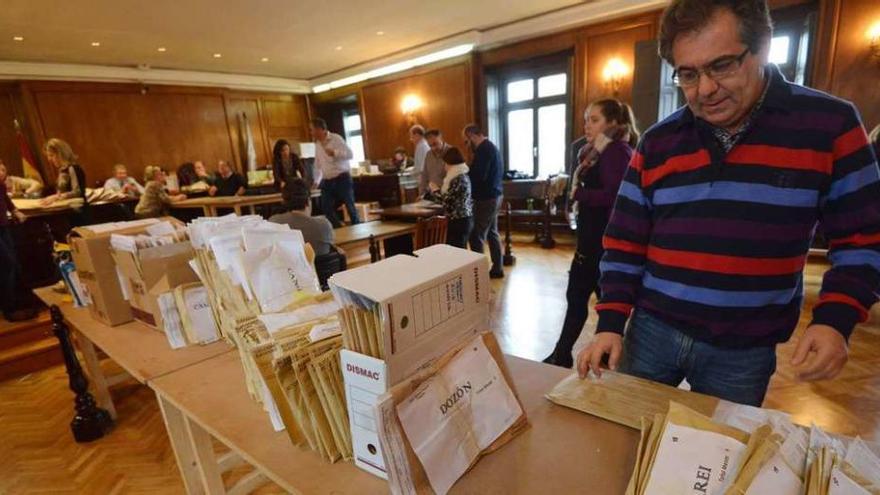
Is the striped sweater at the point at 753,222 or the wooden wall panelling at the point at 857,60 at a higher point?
the wooden wall panelling at the point at 857,60

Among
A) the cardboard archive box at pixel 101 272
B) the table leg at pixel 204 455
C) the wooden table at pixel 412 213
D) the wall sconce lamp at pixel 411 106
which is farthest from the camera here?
the wall sconce lamp at pixel 411 106

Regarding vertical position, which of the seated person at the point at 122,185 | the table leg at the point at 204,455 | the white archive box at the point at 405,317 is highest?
the seated person at the point at 122,185

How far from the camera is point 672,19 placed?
2.86 ft

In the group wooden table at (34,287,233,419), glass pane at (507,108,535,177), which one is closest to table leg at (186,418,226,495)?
wooden table at (34,287,233,419)

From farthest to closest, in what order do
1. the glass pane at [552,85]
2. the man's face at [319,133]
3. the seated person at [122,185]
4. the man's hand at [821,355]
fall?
1. the glass pane at [552,85]
2. the seated person at [122,185]
3. the man's face at [319,133]
4. the man's hand at [821,355]

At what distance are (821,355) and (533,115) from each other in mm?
6261

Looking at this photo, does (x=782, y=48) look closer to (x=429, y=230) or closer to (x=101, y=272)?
(x=429, y=230)

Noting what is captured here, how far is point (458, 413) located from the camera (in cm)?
74

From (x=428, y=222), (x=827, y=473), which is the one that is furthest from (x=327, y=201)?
(x=827, y=473)

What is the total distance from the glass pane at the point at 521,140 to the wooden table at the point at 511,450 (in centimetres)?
599

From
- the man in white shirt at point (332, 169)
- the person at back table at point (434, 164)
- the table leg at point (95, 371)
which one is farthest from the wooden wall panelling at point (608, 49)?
the table leg at point (95, 371)

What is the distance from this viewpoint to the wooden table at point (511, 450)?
715 millimetres

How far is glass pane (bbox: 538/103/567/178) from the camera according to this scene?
6.29 m

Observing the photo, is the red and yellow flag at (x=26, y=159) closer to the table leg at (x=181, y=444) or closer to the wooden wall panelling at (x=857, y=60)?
the table leg at (x=181, y=444)
